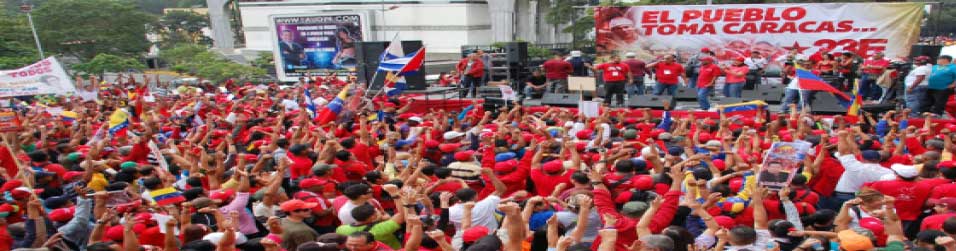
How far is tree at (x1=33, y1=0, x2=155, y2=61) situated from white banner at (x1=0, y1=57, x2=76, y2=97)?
71.1 ft

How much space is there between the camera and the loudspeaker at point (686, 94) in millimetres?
14305

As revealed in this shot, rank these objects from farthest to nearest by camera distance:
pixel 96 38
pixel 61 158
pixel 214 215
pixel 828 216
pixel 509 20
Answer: pixel 509 20 < pixel 96 38 < pixel 61 158 < pixel 214 215 < pixel 828 216

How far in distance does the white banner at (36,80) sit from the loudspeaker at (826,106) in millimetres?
12606

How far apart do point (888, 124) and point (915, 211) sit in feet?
13.6

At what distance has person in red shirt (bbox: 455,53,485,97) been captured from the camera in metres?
14.9

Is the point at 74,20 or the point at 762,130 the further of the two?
the point at 74,20

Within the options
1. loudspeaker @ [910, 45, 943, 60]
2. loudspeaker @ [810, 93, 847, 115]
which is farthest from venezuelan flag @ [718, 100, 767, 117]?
loudspeaker @ [910, 45, 943, 60]

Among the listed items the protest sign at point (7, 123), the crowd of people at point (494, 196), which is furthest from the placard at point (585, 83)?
the protest sign at point (7, 123)

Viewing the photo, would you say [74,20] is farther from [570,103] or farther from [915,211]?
[915,211]

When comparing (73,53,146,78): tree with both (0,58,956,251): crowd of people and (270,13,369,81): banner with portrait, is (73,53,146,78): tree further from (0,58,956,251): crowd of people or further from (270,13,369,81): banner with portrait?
(0,58,956,251): crowd of people

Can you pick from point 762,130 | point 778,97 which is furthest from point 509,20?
point 762,130

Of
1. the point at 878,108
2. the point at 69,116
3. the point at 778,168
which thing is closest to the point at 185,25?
the point at 69,116

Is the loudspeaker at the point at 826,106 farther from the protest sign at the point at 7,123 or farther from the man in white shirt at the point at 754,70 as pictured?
the protest sign at the point at 7,123

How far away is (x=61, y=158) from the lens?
804 centimetres
